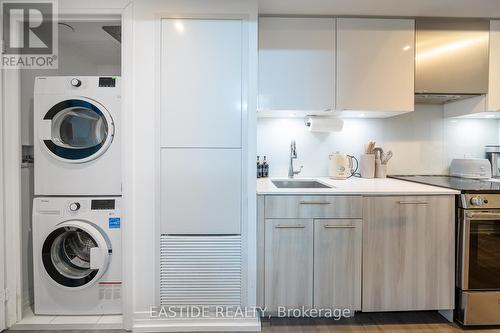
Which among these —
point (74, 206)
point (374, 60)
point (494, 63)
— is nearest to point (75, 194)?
point (74, 206)

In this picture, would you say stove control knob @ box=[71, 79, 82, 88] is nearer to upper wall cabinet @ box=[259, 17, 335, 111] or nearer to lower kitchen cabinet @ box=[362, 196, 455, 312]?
upper wall cabinet @ box=[259, 17, 335, 111]

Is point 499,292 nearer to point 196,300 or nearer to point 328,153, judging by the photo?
point 328,153

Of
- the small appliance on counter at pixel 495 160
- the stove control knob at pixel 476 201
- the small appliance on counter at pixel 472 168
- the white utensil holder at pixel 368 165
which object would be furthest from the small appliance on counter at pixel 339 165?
the small appliance on counter at pixel 495 160

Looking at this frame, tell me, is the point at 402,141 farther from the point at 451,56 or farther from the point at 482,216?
the point at 482,216

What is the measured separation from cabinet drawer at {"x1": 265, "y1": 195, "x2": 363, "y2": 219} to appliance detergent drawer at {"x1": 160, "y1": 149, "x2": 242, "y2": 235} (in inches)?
9.6

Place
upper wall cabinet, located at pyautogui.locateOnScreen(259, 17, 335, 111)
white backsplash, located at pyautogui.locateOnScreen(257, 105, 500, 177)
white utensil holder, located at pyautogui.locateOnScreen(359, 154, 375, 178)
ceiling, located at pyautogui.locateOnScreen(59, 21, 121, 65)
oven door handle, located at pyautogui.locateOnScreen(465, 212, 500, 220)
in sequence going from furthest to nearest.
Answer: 1. white backsplash, located at pyautogui.locateOnScreen(257, 105, 500, 177)
2. white utensil holder, located at pyautogui.locateOnScreen(359, 154, 375, 178)
3. ceiling, located at pyautogui.locateOnScreen(59, 21, 121, 65)
4. upper wall cabinet, located at pyautogui.locateOnScreen(259, 17, 335, 111)
5. oven door handle, located at pyautogui.locateOnScreen(465, 212, 500, 220)

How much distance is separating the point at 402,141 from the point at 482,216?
0.95 metres

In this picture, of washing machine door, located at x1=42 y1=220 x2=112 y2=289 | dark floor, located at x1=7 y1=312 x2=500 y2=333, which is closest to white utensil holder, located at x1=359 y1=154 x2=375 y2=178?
dark floor, located at x1=7 y1=312 x2=500 y2=333

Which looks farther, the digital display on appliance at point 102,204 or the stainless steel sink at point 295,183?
the stainless steel sink at point 295,183

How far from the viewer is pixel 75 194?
187cm

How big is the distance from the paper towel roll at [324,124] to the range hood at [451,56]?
2.04 ft

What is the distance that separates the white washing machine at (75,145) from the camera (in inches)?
72.6

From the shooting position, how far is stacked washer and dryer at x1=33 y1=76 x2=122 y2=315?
1.84 metres

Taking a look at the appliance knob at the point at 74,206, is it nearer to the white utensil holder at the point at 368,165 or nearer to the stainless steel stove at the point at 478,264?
the white utensil holder at the point at 368,165
